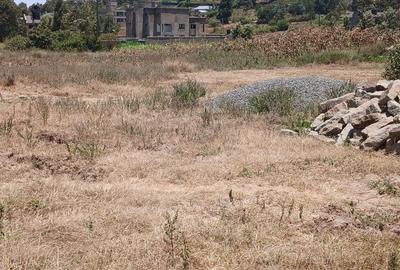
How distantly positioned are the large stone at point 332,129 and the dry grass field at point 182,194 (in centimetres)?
42

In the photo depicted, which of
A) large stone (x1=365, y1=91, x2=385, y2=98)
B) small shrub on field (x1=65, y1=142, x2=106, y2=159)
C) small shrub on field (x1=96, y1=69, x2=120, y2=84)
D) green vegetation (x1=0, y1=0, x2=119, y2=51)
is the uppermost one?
green vegetation (x1=0, y1=0, x2=119, y2=51)

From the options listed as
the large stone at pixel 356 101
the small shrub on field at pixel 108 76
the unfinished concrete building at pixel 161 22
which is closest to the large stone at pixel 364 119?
the large stone at pixel 356 101

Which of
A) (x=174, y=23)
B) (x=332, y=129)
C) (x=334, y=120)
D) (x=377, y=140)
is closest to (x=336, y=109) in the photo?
(x=334, y=120)

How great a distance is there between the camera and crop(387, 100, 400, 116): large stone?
25.4 feet

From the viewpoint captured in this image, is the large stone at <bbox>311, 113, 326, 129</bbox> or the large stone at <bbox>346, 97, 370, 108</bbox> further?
the large stone at <bbox>346, 97, 370, 108</bbox>

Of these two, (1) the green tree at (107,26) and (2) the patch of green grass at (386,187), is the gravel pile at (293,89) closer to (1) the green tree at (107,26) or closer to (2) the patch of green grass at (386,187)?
(2) the patch of green grass at (386,187)

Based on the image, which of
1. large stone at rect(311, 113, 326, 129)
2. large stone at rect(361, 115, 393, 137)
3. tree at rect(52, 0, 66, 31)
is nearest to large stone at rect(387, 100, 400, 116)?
large stone at rect(361, 115, 393, 137)

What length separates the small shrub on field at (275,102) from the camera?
32.6 feet

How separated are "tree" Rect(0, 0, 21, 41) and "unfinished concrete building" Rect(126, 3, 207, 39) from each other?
1380 centimetres

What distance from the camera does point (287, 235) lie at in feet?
14.1

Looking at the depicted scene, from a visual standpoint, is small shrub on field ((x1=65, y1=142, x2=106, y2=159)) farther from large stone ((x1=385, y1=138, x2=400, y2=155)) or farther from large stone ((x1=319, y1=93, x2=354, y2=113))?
large stone ((x1=319, y1=93, x2=354, y2=113))

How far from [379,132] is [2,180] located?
5.34 metres

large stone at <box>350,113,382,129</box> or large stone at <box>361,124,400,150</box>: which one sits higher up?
large stone at <box>350,113,382,129</box>

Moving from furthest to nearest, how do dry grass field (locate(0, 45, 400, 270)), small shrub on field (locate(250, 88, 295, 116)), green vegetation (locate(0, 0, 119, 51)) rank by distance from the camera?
green vegetation (locate(0, 0, 119, 51)), small shrub on field (locate(250, 88, 295, 116)), dry grass field (locate(0, 45, 400, 270))
